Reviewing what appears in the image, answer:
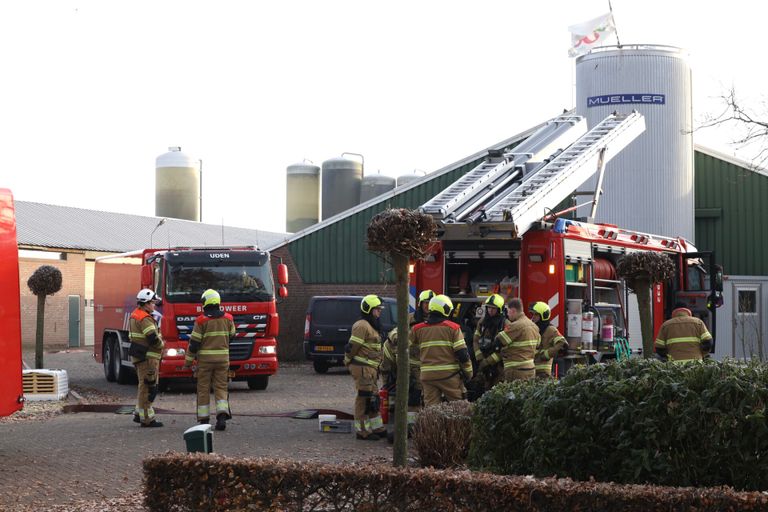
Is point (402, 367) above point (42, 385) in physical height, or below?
above

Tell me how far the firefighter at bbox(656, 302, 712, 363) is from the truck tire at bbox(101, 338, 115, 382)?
14.9m

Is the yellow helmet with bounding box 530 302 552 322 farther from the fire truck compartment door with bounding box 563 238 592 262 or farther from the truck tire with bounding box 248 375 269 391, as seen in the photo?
the truck tire with bounding box 248 375 269 391

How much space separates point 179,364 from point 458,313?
7.19 meters

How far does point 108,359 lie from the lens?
2566cm

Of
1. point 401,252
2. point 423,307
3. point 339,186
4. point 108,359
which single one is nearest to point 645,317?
point 423,307

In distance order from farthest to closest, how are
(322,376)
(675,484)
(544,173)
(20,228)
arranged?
(20,228) → (322,376) → (544,173) → (675,484)

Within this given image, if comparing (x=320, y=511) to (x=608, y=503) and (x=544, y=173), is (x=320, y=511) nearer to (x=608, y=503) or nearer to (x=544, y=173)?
(x=608, y=503)

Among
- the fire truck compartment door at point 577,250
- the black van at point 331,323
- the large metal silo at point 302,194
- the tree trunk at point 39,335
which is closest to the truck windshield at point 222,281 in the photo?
the tree trunk at point 39,335

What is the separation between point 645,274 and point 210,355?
593 centimetres

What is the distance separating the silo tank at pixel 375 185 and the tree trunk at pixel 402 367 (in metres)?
32.3

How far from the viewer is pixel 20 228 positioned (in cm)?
4638

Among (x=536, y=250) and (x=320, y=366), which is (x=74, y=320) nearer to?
(x=320, y=366)

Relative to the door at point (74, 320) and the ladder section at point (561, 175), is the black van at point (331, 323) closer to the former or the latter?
the ladder section at point (561, 175)

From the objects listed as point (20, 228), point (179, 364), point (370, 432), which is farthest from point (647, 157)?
point (20, 228)
